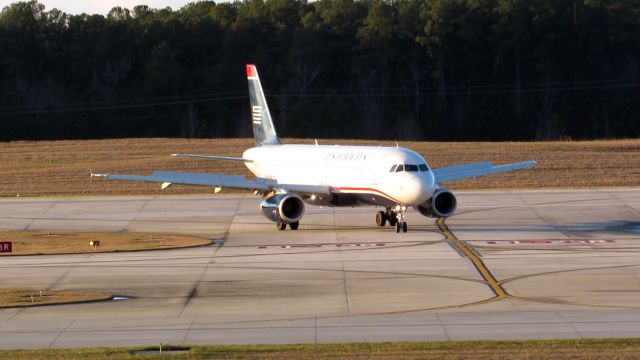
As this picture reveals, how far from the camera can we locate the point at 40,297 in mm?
28859

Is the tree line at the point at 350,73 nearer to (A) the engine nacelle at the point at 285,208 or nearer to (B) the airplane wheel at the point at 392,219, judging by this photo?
(B) the airplane wheel at the point at 392,219

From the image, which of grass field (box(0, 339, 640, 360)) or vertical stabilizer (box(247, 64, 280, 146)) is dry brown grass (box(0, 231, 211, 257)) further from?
grass field (box(0, 339, 640, 360))

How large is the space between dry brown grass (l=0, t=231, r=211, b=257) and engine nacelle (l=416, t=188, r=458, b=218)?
25.7 feet

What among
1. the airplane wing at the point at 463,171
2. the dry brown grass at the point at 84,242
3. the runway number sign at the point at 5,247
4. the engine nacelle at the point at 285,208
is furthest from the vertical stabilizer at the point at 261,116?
the runway number sign at the point at 5,247

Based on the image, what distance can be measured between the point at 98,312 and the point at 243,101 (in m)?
79.2

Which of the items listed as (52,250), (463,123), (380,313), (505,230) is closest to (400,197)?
(505,230)

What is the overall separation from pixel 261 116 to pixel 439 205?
12419 millimetres

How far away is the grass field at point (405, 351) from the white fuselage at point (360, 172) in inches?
729

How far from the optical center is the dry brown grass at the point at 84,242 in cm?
3928

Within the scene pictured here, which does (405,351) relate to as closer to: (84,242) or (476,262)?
(476,262)

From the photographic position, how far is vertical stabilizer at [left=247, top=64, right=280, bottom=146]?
51.3 m

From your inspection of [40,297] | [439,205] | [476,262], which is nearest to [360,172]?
[439,205]

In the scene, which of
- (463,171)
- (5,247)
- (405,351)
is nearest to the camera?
(405,351)

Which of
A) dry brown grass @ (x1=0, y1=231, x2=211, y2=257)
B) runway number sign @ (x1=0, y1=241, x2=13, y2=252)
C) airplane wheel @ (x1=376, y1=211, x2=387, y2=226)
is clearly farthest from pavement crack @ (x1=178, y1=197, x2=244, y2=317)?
runway number sign @ (x1=0, y1=241, x2=13, y2=252)
